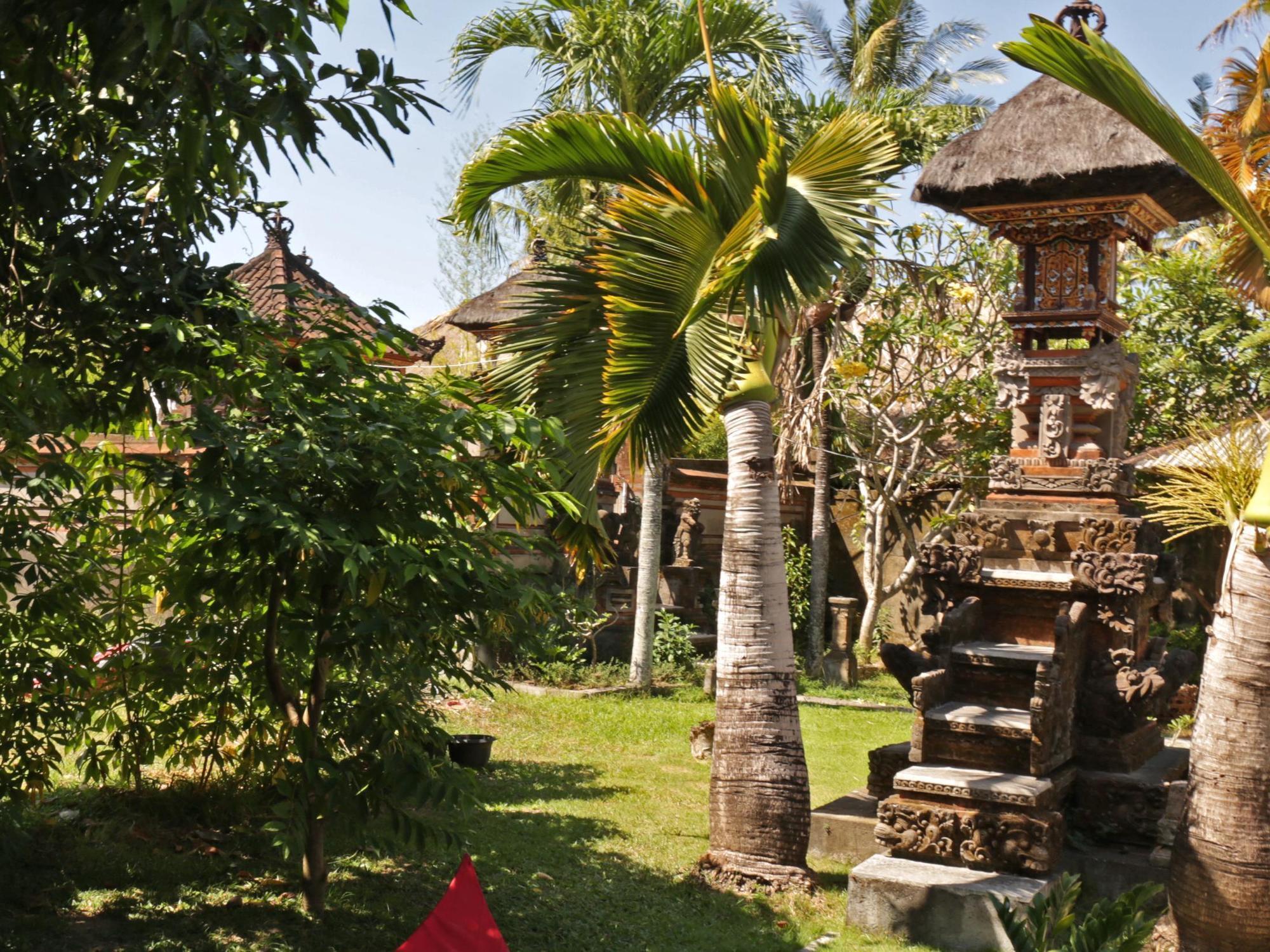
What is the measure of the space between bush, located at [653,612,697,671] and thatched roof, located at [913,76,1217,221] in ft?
28.9

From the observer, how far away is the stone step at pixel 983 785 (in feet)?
22.7

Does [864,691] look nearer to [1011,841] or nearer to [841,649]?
[841,649]

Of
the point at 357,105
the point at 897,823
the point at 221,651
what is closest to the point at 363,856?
the point at 221,651

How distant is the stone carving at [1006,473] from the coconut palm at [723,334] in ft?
6.59

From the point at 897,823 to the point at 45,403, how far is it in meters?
5.19

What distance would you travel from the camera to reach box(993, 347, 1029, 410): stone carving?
8.53 metres

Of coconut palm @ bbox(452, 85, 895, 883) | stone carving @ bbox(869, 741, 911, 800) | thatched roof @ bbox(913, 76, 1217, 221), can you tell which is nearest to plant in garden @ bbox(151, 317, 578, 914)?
coconut palm @ bbox(452, 85, 895, 883)

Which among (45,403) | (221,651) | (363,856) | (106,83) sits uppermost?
(106,83)

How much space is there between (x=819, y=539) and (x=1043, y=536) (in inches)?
362

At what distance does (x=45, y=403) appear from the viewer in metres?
4.25

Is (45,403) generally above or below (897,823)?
above

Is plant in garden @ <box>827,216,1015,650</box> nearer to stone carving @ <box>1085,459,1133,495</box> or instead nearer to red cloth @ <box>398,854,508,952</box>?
stone carving @ <box>1085,459,1133,495</box>

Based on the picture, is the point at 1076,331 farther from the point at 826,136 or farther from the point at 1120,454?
the point at 826,136

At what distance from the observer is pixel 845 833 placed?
7965 mm
